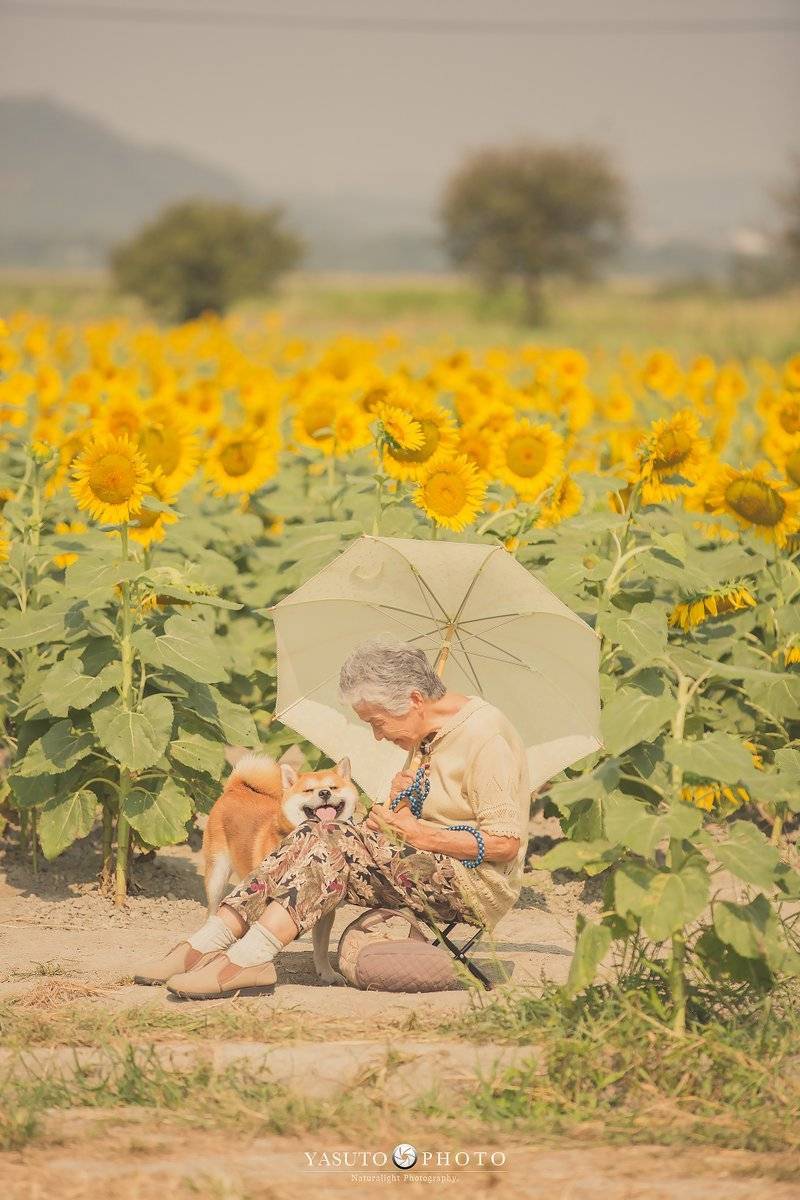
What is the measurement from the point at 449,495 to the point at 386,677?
5.23 feet

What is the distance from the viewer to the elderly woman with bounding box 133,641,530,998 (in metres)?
4.19

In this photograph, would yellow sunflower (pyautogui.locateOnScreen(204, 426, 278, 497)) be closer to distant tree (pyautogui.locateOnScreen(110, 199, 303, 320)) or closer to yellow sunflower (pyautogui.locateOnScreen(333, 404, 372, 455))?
yellow sunflower (pyautogui.locateOnScreen(333, 404, 372, 455))

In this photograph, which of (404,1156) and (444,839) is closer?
(404,1156)

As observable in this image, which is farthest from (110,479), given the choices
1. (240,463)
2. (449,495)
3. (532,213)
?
(532,213)

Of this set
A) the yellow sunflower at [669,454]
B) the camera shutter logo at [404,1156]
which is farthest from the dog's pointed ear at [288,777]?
the yellow sunflower at [669,454]

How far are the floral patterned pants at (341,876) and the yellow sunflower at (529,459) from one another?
257 centimetres

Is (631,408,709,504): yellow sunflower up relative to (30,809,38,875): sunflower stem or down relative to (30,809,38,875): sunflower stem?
up

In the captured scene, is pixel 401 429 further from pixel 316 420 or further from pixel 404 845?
pixel 404 845

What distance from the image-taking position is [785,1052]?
3.68m

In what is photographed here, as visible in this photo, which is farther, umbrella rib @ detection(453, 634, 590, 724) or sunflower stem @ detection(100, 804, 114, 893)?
sunflower stem @ detection(100, 804, 114, 893)

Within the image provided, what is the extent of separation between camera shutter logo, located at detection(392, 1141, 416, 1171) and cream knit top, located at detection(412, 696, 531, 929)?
1.04 meters

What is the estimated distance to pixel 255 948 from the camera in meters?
4.16

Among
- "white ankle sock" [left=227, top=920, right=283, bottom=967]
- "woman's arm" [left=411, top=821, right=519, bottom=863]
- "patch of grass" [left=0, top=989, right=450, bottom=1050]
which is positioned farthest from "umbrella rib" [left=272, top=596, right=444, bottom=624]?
"patch of grass" [left=0, top=989, right=450, bottom=1050]

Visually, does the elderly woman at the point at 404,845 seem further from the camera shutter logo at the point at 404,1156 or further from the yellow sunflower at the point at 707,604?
the yellow sunflower at the point at 707,604
